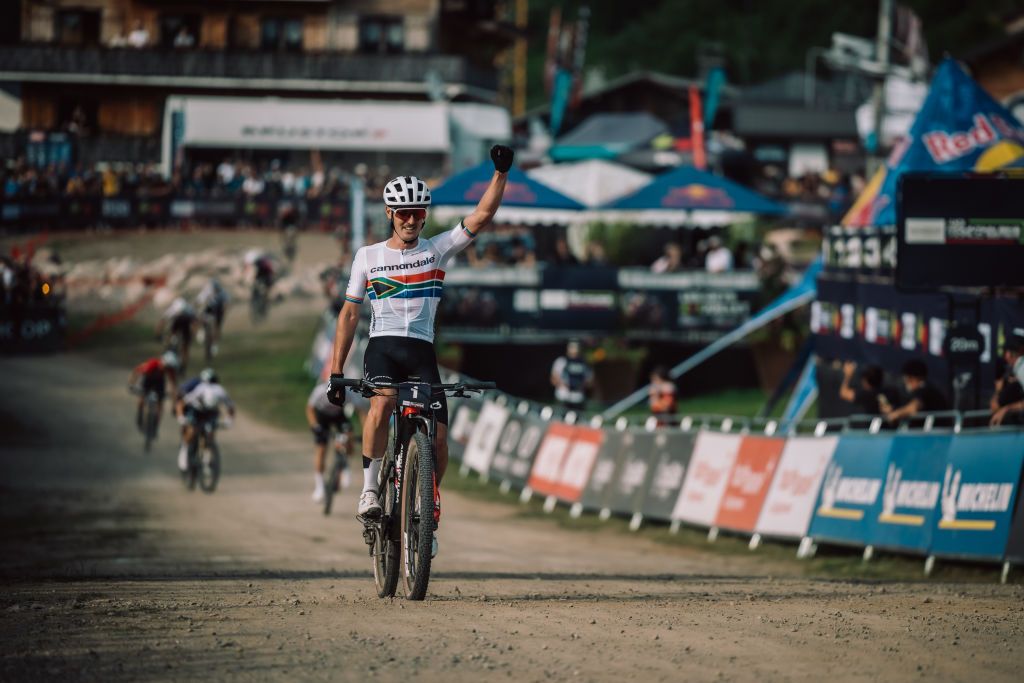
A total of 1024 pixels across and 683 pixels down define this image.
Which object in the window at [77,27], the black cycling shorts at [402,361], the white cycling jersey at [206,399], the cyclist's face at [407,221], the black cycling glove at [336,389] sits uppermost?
the window at [77,27]

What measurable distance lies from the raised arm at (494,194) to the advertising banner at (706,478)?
9.01m

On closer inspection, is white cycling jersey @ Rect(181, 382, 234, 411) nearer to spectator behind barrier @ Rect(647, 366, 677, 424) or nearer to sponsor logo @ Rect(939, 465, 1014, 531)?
spectator behind barrier @ Rect(647, 366, 677, 424)

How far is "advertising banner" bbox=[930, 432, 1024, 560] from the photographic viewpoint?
1341cm

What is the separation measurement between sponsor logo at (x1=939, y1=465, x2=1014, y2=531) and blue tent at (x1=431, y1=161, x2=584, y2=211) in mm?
11560

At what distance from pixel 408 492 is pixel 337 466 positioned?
11117 mm

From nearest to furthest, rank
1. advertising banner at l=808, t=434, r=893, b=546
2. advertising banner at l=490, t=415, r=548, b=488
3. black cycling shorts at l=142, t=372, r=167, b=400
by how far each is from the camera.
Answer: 1. advertising banner at l=808, t=434, r=893, b=546
2. advertising banner at l=490, t=415, r=548, b=488
3. black cycling shorts at l=142, t=372, r=167, b=400

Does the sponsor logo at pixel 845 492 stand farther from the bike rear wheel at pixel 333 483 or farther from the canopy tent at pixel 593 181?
the canopy tent at pixel 593 181

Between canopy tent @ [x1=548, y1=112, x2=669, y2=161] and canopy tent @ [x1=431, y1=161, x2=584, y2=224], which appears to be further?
canopy tent @ [x1=548, y1=112, x2=669, y2=161]

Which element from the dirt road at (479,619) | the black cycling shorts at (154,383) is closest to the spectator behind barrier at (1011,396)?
the dirt road at (479,619)

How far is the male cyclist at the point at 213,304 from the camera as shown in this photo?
113ft

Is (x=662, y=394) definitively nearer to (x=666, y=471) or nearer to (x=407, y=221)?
(x=666, y=471)

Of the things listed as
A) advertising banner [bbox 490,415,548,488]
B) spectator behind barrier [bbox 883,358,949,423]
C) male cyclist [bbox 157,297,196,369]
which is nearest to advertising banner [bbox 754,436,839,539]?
spectator behind barrier [bbox 883,358,949,423]

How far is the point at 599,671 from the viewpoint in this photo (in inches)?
295

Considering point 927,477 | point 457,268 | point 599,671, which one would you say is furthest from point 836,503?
point 457,268
